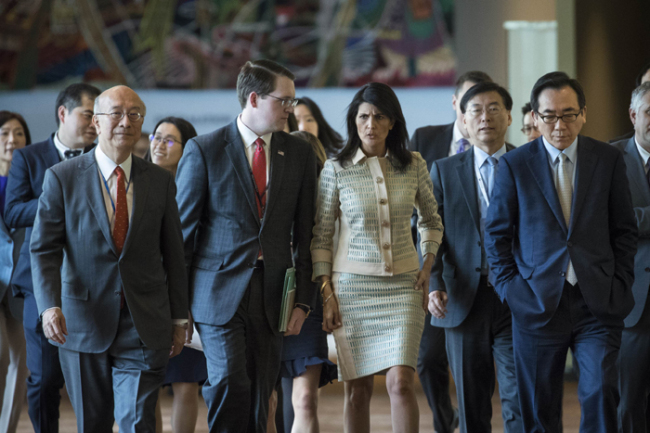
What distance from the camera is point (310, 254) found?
378cm

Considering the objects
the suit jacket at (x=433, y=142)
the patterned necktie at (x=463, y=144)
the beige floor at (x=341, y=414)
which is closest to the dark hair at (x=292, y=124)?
the suit jacket at (x=433, y=142)

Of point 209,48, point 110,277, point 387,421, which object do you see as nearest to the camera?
point 110,277

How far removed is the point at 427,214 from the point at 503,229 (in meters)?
0.56

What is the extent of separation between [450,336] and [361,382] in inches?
23.2

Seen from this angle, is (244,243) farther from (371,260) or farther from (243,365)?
(371,260)

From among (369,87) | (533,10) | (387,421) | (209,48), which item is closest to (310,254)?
(369,87)

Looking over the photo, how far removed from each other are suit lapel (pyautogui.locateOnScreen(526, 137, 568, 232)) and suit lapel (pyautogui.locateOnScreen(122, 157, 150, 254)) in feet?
5.47

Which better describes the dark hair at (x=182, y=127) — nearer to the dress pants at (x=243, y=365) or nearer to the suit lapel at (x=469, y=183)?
the dress pants at (x=243, y=365)

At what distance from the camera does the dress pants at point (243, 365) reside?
3428 millimetres

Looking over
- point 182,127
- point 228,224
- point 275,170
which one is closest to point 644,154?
point 275,170

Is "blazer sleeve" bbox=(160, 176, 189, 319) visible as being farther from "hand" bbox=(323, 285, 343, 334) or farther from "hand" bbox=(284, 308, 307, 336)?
"hand" bbox=(323, 285, 343, 334)

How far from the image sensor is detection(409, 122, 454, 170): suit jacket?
4.97 m

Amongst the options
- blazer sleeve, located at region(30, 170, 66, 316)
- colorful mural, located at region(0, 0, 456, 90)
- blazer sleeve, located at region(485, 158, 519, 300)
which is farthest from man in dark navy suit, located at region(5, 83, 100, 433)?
colorful mural, located at region(0, 0, 456, 90)

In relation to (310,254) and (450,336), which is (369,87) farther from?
(450,336)
